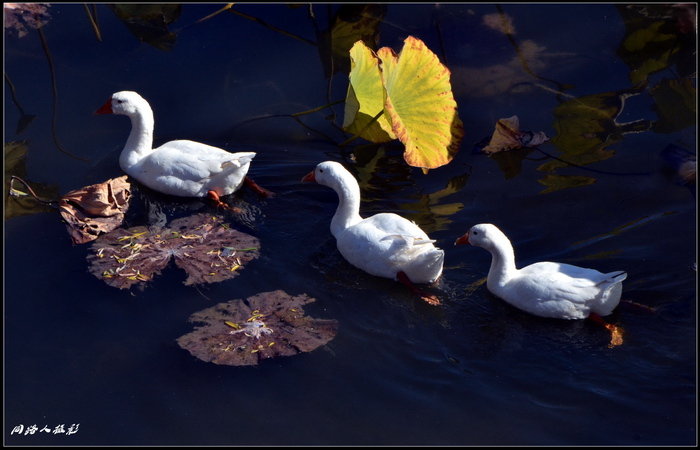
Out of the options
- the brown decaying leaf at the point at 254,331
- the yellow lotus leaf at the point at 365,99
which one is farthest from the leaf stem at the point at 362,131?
the brown decaying leaf at the point at 254,331

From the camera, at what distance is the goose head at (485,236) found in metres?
6.04

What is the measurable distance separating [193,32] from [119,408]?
4805 millimetres

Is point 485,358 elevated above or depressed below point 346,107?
below

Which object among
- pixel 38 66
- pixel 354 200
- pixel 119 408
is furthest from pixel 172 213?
pixel 38 66

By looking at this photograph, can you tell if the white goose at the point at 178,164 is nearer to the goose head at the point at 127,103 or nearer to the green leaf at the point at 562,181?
the goose head at the point at 127,103

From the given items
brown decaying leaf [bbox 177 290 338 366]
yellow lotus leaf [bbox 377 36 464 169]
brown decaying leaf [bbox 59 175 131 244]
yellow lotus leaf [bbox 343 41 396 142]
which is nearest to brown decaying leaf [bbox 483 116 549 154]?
yellow lotus leaf [bbox 377 36 464 169]

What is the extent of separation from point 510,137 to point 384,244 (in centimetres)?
206

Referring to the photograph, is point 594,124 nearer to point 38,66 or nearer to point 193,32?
point 193,32

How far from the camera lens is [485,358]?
5645 mm

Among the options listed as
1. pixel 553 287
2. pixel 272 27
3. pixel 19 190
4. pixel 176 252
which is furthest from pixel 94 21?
pixel 553 287

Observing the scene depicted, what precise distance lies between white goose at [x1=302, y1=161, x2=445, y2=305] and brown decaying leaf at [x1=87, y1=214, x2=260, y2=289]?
0.73m

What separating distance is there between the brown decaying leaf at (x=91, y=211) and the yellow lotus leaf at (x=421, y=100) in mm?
2333

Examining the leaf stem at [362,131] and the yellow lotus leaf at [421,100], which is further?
the leaf stem at [362,131]

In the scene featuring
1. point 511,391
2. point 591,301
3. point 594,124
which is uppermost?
point 594,124
